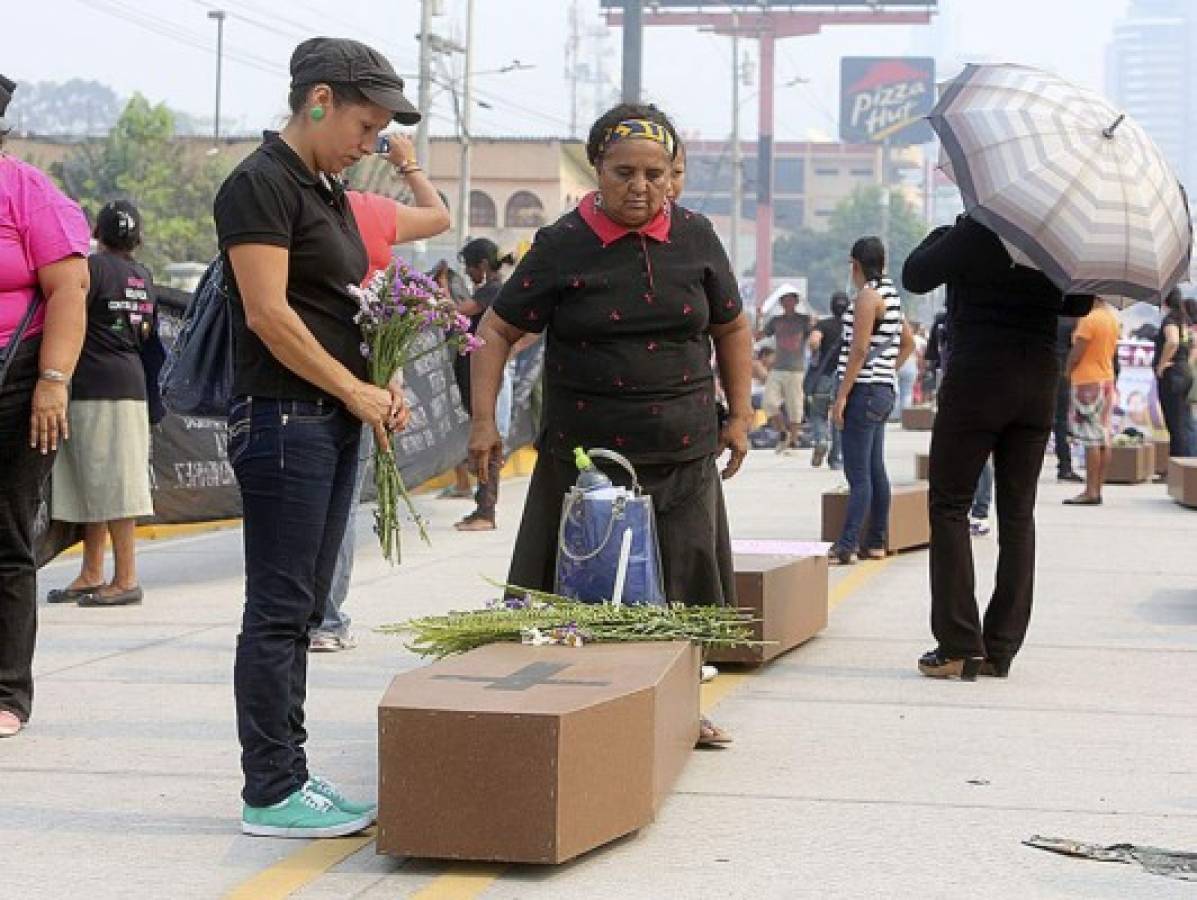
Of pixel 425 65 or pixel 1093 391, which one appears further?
pixel 425 65

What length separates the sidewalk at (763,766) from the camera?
5.69 meters

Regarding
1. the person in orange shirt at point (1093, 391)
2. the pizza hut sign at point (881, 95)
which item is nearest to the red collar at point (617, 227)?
the person in orange shirt at point (1093, 391)

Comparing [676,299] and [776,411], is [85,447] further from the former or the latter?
[776,411]

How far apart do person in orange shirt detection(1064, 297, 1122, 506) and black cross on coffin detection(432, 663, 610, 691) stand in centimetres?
1359

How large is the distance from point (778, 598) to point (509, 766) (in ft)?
13.0

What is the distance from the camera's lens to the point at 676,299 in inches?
275

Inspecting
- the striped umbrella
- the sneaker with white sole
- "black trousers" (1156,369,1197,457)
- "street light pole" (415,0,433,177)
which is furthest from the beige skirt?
"street light pole" (415,0,433,177)

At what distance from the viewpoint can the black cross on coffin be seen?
5.93 meters

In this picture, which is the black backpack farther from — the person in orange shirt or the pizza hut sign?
the pizza hut sign

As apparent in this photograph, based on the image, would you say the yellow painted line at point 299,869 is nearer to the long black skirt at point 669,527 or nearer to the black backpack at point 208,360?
the black backpack at point 208,360

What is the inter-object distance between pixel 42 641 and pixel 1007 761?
4.38 meters

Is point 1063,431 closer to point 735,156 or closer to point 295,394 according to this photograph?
point 295,394

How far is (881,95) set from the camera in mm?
185250

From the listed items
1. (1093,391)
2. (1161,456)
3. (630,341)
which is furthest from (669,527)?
(1161,456)
